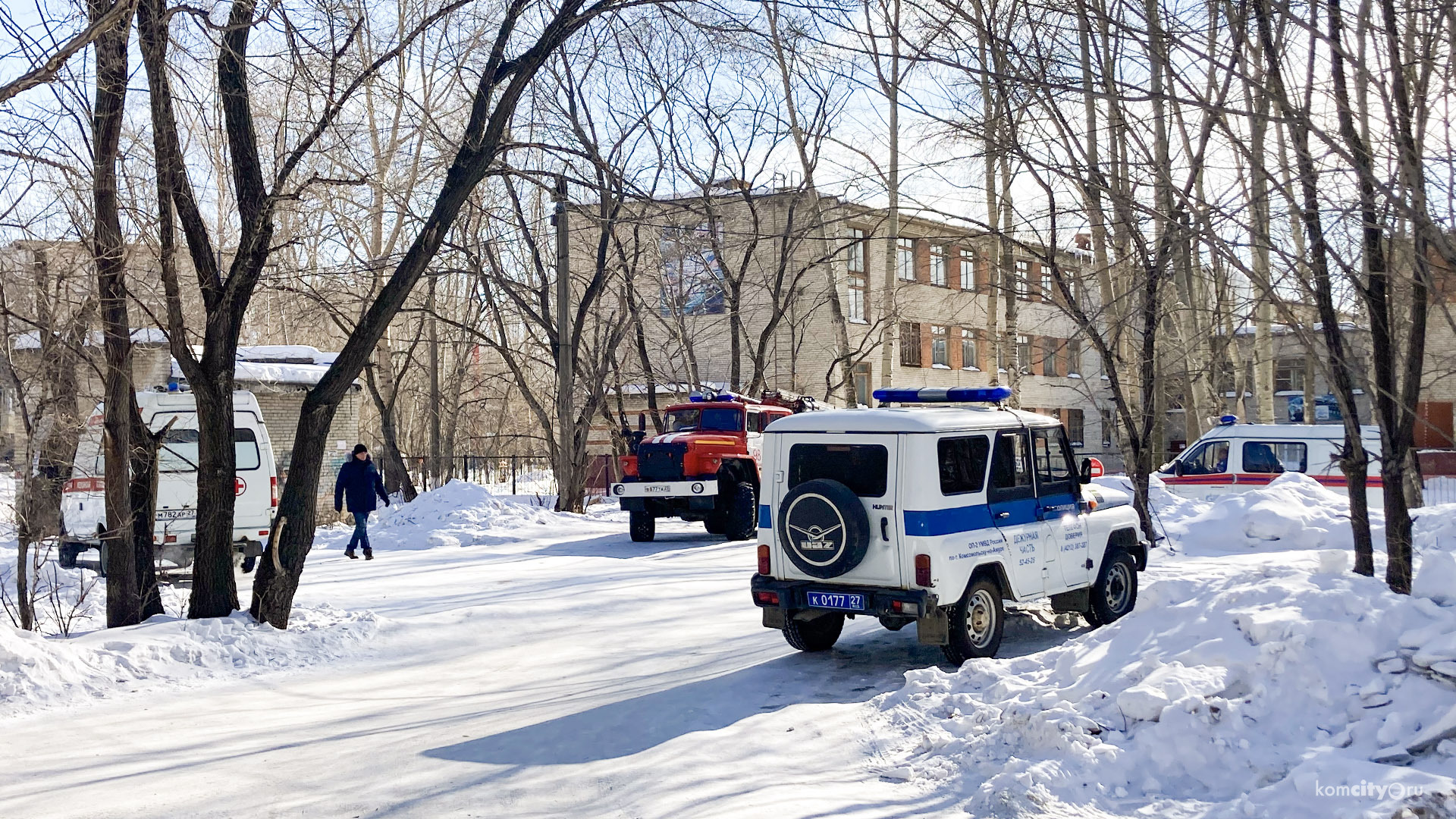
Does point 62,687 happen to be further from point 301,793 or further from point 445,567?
point 445,567

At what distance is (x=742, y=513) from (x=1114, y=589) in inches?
382

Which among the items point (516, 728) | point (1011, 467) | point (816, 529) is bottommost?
point (516, 728)

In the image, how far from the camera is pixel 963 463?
31.6 feet

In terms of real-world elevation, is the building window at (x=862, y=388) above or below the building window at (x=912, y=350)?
below

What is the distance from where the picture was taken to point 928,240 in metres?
16.2

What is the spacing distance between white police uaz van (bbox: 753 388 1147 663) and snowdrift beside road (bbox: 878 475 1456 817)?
138 centimetres

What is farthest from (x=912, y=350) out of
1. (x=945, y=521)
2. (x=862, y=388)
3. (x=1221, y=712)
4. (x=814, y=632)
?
(x=1221, y=712)

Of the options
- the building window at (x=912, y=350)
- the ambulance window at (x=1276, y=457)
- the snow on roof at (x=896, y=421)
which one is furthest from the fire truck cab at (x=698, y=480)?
the building window at (x=912, y=350)

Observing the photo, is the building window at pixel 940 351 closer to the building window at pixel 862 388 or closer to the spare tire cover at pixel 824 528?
the building window at pixel 862 388

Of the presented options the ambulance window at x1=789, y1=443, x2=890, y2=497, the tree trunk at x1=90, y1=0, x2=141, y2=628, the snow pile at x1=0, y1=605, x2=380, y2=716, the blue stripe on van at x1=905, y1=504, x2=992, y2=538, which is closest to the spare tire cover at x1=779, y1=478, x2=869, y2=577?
the ambulance window at x1=789, y1=443, x2=890, y2=497

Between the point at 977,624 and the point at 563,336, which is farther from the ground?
the point at 563,336

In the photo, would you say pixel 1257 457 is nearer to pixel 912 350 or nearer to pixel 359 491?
pixel 359 491

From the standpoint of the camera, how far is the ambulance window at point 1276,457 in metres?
20.5

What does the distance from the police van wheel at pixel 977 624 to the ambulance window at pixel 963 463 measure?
0.78m
